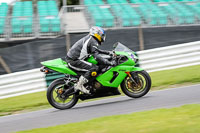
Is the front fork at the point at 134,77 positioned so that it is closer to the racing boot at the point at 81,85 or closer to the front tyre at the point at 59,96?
the racing boot at the point at 81,85

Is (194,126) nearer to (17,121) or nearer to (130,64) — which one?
(130,64)

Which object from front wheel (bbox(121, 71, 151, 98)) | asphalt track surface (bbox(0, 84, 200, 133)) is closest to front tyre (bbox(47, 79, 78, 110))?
asphalt track surface (bbox(0, 84, 200, 133))

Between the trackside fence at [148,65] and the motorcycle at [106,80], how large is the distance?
3.09 metres

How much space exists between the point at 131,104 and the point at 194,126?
2657 mm

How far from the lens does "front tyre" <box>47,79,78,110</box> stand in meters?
6.61

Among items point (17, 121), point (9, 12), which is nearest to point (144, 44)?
point (17, 121)

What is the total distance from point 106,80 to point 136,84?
0.67 metres

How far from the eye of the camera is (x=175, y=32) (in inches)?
442

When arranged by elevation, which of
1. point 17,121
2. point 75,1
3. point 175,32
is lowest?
point 17,121

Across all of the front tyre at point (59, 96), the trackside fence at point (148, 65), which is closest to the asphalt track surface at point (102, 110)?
the front tyre at point (59, 96)

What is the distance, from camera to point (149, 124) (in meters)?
4.00

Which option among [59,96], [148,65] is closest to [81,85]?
[59,96]

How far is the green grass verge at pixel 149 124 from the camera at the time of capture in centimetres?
368

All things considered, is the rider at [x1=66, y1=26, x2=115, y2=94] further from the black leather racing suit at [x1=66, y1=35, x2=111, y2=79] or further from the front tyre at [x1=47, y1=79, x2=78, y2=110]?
the front tyre at [x1=47, y1=79, x2=78, y2=110]
